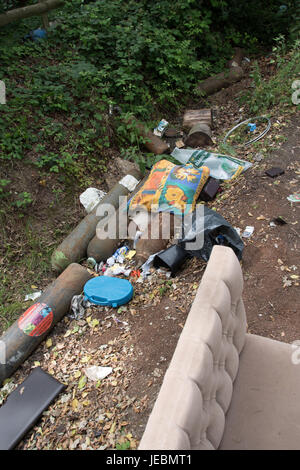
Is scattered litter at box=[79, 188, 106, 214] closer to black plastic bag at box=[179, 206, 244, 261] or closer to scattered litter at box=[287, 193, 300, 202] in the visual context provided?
black plastic bag at box=[179, 206, 244, 261]

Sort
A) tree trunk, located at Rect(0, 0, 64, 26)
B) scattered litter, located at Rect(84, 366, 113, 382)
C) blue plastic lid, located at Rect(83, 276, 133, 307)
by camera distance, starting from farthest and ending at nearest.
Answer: tree trunk, located at Rect(0, 0, 64, 26), blue plastic lid, located at Rect(83, 276, 133, 307), scattered litter, located at Rect(84, 366, 113, 382)

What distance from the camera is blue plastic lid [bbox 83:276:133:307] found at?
3.15 meters

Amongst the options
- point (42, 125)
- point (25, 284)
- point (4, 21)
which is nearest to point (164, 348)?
point (25, 284)

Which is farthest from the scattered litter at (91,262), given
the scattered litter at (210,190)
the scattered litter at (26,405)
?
the scattered litter at (210,190)

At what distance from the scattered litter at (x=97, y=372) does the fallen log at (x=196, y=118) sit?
3.70 meters

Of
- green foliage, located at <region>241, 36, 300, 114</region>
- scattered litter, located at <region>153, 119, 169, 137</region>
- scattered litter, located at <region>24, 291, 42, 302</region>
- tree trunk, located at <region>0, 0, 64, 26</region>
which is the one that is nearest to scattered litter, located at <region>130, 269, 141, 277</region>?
scattered litter, located at <region>24, 291, 42, 302</region>

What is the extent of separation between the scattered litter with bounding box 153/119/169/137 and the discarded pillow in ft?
4.34

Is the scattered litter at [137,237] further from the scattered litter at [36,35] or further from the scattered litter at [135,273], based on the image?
the scattered litter at [36,35]

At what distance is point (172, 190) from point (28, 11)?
3365 millimetres

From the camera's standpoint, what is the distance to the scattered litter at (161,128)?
521 cm

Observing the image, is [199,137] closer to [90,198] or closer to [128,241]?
[90,198]

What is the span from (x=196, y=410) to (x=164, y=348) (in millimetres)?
1509

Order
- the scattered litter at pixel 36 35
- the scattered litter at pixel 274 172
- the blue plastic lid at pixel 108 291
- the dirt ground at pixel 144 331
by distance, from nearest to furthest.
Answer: the dirt ground at pixel 144 331 → the blue plastic lid at pixel 108 291 → the scattered litter at pixel 274 172 → the scattered litter at pixel 36 35

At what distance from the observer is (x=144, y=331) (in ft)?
9.62
